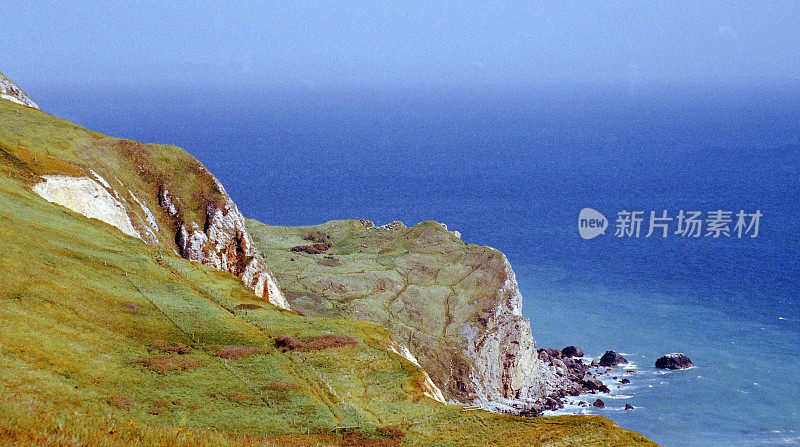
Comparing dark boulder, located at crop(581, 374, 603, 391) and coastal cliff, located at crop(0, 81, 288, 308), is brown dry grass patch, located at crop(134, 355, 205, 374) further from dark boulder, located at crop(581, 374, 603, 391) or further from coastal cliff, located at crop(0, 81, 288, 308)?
dark boulder, located at crop(581, 374, 603, 391)

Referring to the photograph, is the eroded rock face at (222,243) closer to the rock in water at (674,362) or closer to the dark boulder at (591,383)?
the dark boulder at (591,383)

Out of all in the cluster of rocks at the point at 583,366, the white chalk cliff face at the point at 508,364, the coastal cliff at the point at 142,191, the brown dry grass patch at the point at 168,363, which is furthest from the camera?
the cluster of rocks at the point at 583,366

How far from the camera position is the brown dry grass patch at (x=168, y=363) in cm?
3853

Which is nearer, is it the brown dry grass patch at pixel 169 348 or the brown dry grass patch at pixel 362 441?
the brown dry grass patch at pixel 362 441

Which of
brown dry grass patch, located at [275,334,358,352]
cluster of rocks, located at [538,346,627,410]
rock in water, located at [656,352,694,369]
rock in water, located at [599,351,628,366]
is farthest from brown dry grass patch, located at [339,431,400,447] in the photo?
rock in water, located at [656,352,694,369]

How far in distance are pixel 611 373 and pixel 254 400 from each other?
3608 inches

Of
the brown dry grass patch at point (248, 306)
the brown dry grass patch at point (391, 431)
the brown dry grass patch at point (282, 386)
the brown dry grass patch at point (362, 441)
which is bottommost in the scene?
the brown dry grass patch at point (362, 441)

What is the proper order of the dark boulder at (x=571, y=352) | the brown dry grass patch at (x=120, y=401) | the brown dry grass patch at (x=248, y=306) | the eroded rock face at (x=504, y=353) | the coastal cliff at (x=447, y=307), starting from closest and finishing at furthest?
1. the brown dry grass patch at (x=120, y=401)
2. the brown dry grass patch at (x=248, y=306)
3. the coastal cliff at (x=447, y=307)
4. the eroded rock face at (x=504, y=353)
5. the dark boulder at (x=571, y=352)

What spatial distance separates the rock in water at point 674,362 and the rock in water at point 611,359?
20.3ft

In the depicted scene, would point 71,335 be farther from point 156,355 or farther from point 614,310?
point 614,310

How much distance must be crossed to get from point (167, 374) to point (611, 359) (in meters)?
96.7

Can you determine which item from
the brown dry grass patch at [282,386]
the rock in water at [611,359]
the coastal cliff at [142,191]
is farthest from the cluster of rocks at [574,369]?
the brown dry grass patch at [282,386]

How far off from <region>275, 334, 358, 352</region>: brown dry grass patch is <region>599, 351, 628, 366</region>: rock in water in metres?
82.7

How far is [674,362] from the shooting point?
11588 centimetres
